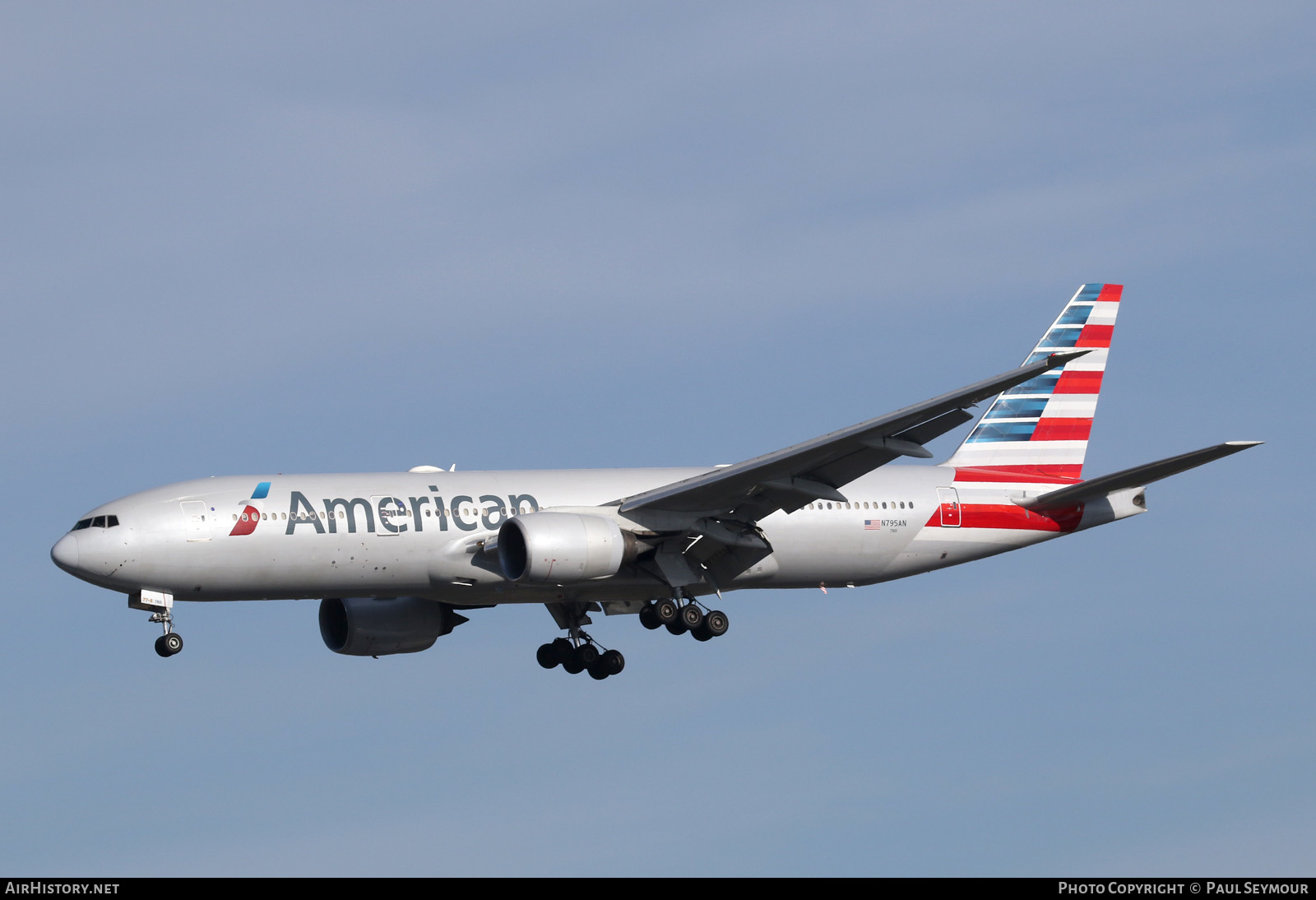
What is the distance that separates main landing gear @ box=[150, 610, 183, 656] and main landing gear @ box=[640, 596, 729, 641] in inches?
459

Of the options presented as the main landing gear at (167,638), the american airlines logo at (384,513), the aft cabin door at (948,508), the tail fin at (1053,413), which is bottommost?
the main landing gear at (167,638)

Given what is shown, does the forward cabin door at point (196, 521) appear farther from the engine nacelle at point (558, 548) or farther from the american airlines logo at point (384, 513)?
the engine nacelle at point (558, 548)

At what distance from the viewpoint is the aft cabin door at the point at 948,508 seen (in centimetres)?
4900

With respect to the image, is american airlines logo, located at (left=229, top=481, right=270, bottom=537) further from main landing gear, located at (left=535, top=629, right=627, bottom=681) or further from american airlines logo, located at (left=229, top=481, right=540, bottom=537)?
main landing gear, located at (left=535, top=629, right=627, bottom=681)

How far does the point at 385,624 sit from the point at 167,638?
26.1 ft

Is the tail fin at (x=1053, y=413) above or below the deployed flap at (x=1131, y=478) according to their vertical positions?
above

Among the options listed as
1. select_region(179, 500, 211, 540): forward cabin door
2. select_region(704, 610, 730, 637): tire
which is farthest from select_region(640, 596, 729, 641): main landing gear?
select_region(179, 500, 211, 540): forward cabin door

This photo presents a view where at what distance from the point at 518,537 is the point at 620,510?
9.82 ft

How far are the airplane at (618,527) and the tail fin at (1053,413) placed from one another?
6 centimetres

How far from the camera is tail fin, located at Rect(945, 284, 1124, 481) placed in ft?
166

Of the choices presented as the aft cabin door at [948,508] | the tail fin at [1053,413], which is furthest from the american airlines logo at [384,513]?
the tail fin at [1053,413]

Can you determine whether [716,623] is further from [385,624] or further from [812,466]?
[385,624]

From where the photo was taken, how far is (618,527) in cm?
4450
